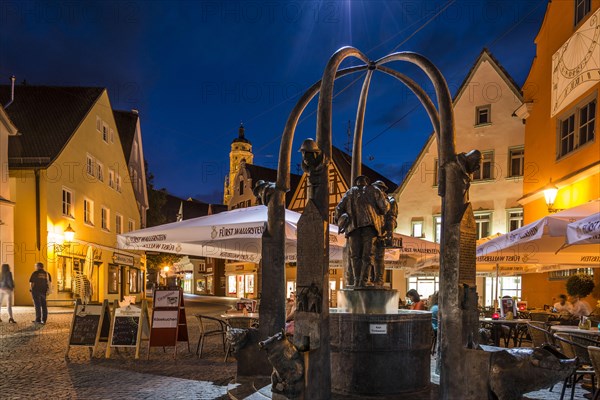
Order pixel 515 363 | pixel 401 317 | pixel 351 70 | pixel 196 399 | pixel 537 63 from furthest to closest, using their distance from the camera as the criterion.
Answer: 1. pixel 537 63
2. pixel 351 70
3. pixel 196 399
4. pixel 401 317
5. pixel 515 363

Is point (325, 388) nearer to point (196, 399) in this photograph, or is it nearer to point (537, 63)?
point (196, 399)

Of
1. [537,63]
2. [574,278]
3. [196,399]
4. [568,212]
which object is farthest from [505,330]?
[537,63]

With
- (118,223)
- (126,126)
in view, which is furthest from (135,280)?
(126,126)

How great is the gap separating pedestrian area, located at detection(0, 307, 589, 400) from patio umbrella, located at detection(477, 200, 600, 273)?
101 inches

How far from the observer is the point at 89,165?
25969 millimetres

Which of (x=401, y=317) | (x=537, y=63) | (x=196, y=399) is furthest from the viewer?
(x=537, y=63)

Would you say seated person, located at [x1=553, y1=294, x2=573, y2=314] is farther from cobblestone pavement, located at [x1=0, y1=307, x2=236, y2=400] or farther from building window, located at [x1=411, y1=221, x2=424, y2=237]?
building window, located at [x1=411, y1=221, x2=424, y2=237]

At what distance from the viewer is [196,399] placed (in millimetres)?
6625

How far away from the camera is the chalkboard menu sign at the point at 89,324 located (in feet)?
31.3

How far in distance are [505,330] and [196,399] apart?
7.04m

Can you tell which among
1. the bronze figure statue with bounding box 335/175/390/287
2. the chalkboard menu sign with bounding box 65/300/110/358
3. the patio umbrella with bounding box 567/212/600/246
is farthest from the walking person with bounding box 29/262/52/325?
the patio umbrella with bounding box 567/212/600/246

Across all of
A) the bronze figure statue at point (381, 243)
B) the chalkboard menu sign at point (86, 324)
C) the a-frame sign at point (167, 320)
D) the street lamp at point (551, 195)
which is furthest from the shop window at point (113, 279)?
the bronze figure statue at point (381, 243)

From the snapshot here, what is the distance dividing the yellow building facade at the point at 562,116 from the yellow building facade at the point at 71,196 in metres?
16.9

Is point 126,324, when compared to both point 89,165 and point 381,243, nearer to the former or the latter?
point 381,243
